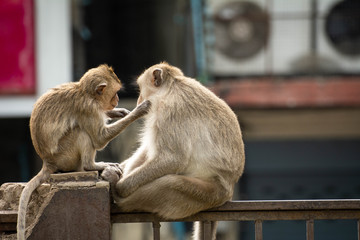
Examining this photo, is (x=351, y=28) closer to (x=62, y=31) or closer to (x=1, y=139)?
(x=62, y=31)

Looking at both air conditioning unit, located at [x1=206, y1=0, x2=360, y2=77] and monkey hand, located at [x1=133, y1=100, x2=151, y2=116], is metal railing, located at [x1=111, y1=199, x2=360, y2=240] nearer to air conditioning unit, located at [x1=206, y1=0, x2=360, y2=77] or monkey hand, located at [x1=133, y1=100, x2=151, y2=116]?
monkey hand, located at [x1=133, y1=100, x2=151, y2=116]

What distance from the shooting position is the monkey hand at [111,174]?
3621 millimetres

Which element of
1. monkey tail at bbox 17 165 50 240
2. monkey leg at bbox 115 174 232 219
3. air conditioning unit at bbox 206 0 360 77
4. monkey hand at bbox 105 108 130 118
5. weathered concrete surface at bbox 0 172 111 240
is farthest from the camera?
air conditioning unit at bbox 206 0 360 77

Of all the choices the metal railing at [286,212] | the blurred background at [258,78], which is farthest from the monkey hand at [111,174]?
the blurred background at [258,78]

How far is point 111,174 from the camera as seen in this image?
3.64 metres

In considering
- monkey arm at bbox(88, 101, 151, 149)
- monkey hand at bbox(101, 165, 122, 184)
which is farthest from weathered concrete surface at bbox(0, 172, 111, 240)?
monkey arm at bbox(88, 101, 151, 149)

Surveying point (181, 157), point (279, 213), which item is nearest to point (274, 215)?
point (279, 213)

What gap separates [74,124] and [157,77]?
63cm

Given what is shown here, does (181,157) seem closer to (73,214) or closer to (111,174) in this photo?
(111,174)

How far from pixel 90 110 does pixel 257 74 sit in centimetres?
555

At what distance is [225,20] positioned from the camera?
9.14 m

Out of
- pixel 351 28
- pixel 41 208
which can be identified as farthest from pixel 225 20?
pixel 41 208

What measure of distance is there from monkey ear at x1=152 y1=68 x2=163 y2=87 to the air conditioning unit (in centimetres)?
505

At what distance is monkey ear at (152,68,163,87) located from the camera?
13.3 feet
